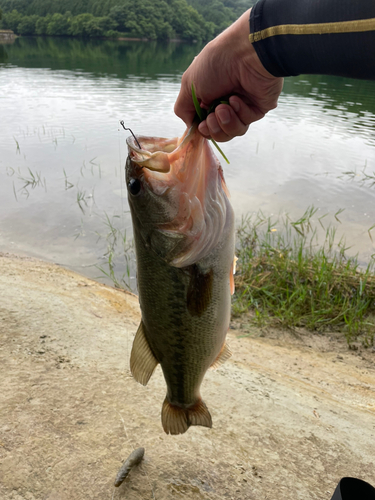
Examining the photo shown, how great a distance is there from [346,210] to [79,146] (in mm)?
7753

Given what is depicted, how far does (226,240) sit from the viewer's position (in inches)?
68.1

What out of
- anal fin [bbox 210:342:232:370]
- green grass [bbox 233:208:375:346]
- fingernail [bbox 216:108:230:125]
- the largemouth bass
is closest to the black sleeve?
fingernail [bbox 216:108:230:125]

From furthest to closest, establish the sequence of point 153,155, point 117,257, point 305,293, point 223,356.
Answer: point 117,257, point 305,293, point 223,356, point 153,155

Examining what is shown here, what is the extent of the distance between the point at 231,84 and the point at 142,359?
4.96 ft

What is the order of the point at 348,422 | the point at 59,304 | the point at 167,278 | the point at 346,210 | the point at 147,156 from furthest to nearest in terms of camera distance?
the point at 346,210 → the point at 59,304 → the point at 348,422 → the point at 167,278 → the point at 147,156

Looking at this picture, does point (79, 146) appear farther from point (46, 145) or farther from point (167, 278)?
point (167, 278)

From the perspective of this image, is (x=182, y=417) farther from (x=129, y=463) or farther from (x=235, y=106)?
(x=235, y=106)

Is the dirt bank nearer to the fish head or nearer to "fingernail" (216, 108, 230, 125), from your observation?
the fish head

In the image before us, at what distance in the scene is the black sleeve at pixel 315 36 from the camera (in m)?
1.33

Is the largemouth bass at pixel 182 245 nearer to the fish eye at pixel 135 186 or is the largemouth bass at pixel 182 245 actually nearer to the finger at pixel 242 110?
the fish eye at pixel 135 186

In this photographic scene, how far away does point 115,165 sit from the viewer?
10266 mm

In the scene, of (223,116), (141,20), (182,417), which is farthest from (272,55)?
(141,20)

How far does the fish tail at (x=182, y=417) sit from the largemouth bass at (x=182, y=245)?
0.22 m

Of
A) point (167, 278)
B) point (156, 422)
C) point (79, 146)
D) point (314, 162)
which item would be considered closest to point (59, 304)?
point (156, 422)
